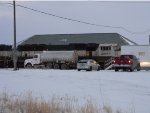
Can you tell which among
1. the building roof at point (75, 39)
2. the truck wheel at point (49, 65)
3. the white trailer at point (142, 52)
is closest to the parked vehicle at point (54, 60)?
the truck wheel at point (49, 65)

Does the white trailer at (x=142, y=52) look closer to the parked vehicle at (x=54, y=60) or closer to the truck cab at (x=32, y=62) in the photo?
the parked vehicle at (x=54, y=60)

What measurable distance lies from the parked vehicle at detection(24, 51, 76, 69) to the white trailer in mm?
8030

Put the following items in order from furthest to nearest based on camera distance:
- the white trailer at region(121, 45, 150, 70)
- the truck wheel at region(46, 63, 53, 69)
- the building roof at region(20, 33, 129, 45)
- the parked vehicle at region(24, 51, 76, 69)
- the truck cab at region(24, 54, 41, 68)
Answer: the building roof at region(20, 33, 129, 45) < the truck cab at region(24, 54, 41, 68) < the truck wheel at region(46, 63, 53, 69) < the parked vehicle at region(24, 51, 76, 69) < the white trailer at region(121, 45, 150, 70)

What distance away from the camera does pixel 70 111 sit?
13.4 m

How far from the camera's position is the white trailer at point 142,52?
4935 centimetres

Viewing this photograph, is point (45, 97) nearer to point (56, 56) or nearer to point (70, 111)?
point (70, 111)

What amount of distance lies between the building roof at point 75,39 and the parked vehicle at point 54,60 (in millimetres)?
16187

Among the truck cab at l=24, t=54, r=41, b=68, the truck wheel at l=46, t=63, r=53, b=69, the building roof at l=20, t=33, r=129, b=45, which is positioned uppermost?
the building roof at l=20, t=33, r=129, b=45

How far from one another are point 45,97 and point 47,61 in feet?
133

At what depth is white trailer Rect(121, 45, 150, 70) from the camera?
49.4 meters

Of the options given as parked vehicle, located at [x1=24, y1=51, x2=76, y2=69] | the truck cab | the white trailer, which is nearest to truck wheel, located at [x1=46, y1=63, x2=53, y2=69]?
parked vehicle, located at [x1=24, y1=51, x2=76, y2=69]

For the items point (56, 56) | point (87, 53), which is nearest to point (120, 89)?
point (56, 56)

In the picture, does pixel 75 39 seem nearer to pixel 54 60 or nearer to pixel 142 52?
pixel 54 60

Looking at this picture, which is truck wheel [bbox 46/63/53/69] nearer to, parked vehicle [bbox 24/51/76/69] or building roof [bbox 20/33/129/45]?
parked vehicle [bbox 24/51/76/69]
